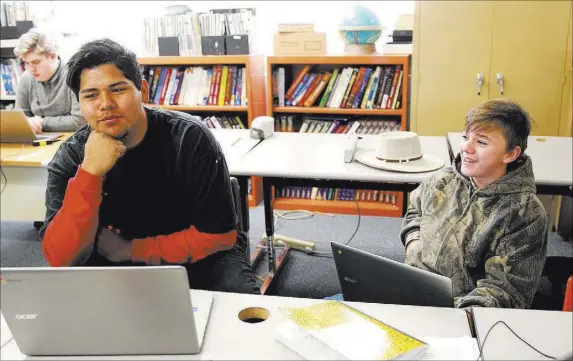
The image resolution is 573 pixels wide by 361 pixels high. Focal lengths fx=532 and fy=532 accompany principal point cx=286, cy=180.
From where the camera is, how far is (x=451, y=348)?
1.01 meters

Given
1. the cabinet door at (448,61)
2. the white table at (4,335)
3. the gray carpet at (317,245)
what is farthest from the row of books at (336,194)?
the white table at (4,335)

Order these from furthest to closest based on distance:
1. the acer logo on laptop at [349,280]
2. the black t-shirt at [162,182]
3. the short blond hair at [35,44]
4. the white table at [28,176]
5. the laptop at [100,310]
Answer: the short blond hair at [35,44] → the white table at [28,176] → the black t-shirt at [162,182] → the acer logo on laptop at [349,280] → the laptop at [100,310]

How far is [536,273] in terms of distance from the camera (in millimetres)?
1395

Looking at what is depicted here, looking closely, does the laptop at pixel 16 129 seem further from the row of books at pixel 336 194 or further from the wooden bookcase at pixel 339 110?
the row of books at pixel 336 194

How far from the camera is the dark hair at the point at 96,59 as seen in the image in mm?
1443

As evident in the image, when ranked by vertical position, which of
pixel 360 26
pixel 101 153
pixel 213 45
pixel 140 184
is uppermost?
pixel 360 26

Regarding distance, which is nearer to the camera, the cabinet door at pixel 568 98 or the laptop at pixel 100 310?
the laptop at pixel 100 310

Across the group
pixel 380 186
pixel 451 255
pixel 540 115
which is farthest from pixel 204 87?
pixel 451 255

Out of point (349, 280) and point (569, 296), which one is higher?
point (569, 296)

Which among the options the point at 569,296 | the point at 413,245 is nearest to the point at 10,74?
the point at 413,245

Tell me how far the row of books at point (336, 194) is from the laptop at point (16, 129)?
62.3 inches

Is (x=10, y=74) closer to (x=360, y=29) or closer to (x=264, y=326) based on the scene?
(x=360, y=29)

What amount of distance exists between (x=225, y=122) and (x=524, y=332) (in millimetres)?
2937

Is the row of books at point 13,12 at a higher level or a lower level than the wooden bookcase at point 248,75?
higher
